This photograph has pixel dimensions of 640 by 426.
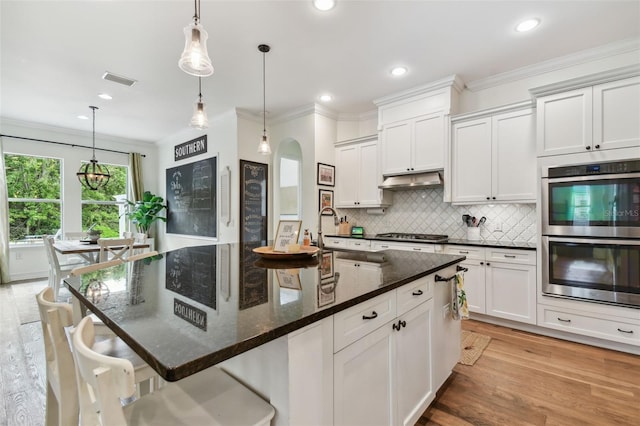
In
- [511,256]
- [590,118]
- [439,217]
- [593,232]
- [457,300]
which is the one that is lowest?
[457,300]

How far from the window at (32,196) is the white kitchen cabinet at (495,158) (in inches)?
276

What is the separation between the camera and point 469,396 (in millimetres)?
1925

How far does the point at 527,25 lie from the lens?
100 inches

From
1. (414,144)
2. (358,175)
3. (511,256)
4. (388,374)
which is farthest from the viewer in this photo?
(358,175)

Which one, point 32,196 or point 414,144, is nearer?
point 414,144

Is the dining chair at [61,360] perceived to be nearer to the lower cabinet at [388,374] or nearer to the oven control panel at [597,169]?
the lower cabinet at [388,374]

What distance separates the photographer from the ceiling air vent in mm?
3448

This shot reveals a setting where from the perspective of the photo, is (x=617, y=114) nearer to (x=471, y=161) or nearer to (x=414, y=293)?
(x=471, y=161)

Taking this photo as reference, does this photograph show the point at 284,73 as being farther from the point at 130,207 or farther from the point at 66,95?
the point at 130,207

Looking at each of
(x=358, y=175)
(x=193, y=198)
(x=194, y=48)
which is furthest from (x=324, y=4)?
(x=193, y=198)

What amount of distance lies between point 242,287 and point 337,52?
2676mm

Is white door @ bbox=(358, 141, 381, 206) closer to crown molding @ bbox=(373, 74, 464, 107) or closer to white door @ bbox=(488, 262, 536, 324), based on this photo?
crown molding @ bbox=(373, 74, 464, 107)

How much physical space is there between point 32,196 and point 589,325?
27.3ft

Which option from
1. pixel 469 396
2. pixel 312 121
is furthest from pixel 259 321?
pixel 312 121
